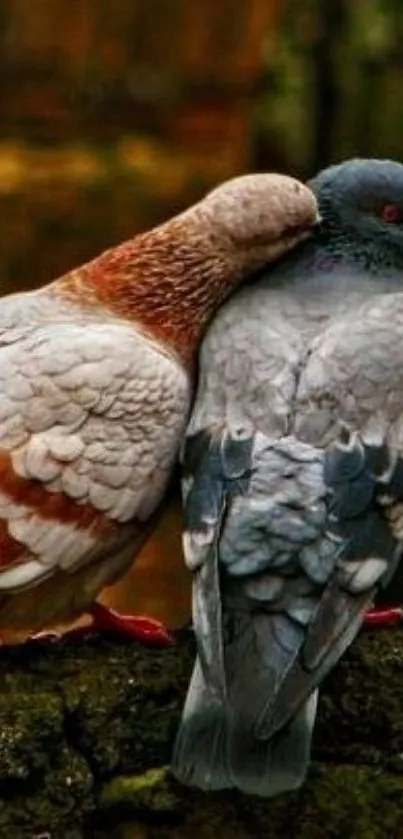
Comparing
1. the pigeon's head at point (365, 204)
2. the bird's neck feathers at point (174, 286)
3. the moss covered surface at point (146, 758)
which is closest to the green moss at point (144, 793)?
the moss covered surface at point (146, 758)

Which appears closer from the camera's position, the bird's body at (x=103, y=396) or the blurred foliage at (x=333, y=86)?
the bird's body at (x=103, y=396)

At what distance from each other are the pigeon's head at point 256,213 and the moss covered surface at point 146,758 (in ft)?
2.95

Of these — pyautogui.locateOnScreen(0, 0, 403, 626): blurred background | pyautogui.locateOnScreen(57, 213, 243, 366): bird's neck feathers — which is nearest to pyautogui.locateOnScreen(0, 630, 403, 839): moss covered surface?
pyautogui.locateOnScreen(57, 213, 243, 366): bird's neck feathers

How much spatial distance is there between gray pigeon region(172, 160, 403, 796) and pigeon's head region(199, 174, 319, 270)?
0.11 meters

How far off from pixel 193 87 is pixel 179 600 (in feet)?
7.14

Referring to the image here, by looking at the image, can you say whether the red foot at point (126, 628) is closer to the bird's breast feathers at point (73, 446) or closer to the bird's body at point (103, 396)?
the bird's body at point (103, 396)

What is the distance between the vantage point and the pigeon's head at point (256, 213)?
481 centimetres

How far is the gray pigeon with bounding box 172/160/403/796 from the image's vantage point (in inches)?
166

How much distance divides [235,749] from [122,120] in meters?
5.68

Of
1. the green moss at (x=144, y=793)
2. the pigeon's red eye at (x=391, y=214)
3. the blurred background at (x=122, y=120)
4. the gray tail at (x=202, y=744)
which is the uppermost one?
the pigeon's red eye at (x=391, y=214)

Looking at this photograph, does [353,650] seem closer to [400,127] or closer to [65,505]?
[65,505]

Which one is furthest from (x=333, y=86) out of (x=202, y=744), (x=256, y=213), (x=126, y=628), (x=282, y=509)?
(x=202, y=744)

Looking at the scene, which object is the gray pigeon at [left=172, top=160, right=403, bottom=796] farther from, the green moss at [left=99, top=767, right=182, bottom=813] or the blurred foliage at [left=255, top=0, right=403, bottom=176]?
the blurred foliage at [left=255, top=0, right=403, bottom=176]

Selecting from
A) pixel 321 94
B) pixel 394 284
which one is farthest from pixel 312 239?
pixel 321 94
